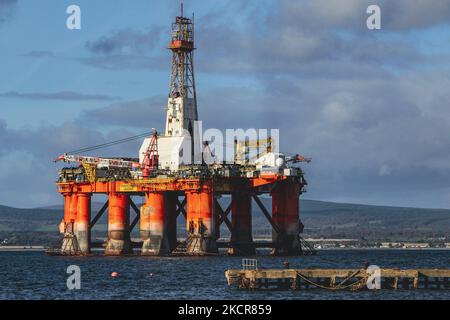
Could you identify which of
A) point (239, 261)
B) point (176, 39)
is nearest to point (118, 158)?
point (176, 39)

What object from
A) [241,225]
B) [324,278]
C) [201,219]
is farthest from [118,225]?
[324,278]

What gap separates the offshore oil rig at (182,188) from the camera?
13362 centimetres

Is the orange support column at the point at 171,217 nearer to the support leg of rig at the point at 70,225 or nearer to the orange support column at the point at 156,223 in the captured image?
the orange support column at the point at 156,223

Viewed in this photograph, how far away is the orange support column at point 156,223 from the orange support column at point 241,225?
8652mm

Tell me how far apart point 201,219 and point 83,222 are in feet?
62.8

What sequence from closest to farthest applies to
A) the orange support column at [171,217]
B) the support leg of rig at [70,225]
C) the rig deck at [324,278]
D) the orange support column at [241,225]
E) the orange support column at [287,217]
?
the rig deck at [324,278]
the orange support column at [171,217]
the orange support column at [287,217]
the orange support column at [241,225]
the support leg of rig at [70,225]

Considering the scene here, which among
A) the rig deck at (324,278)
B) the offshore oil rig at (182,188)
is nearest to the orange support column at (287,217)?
the offshore oil rig at (182,188)

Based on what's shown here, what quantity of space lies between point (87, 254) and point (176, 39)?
28.3m

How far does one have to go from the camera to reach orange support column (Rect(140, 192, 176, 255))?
136 meters

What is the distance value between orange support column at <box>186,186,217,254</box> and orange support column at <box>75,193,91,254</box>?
1699cm

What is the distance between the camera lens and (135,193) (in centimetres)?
13962
